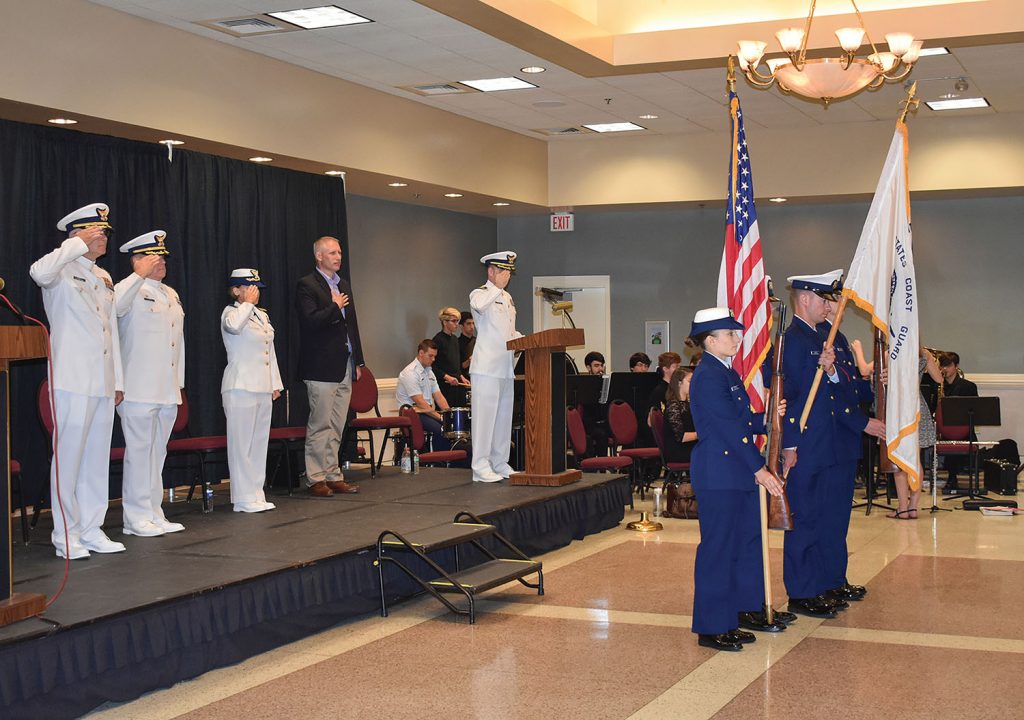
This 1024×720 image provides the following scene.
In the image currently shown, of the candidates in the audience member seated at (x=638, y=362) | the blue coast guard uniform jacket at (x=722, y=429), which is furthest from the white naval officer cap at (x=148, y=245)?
the audience member seated at (x=638, y=362)

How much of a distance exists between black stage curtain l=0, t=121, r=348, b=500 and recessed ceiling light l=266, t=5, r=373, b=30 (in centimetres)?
156

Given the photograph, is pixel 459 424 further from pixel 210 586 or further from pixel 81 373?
pixel 210 586

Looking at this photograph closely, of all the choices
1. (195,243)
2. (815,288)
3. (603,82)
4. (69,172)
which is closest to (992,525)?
(815,288)

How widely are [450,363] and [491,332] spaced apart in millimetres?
4252

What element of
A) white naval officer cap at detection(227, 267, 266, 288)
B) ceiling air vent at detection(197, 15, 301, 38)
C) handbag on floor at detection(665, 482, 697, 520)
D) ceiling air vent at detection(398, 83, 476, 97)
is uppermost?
ceiling air vent at detection(398, 83, 476, 97)

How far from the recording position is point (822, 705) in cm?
488

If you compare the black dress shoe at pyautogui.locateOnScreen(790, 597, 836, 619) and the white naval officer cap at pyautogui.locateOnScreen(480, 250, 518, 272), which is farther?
the white naval officer cap at pyautogui.locateOnScreen(480, 250, 518, 272)

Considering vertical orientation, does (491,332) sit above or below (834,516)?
above

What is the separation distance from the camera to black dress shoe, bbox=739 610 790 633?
6.05 metres

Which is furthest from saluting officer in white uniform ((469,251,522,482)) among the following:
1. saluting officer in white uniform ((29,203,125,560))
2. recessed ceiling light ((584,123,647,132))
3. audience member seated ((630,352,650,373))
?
recessed ceiling light ((584,123,647,132))

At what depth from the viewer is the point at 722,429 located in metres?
5.59

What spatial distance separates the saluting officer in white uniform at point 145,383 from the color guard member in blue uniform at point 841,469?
3.84m

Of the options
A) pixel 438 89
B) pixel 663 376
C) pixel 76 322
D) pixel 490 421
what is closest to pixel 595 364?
pixel 663 376

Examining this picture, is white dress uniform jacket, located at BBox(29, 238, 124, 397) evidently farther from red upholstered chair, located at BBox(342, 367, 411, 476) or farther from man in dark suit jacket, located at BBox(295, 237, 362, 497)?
red upholstered chair, located at BBox(342, 367, 411, 476)
